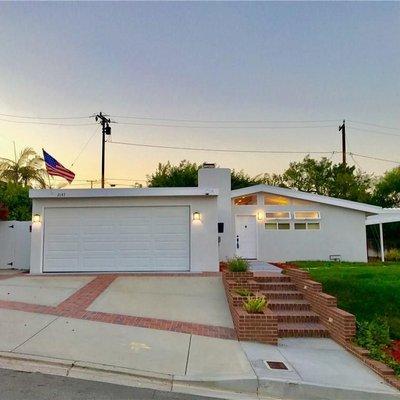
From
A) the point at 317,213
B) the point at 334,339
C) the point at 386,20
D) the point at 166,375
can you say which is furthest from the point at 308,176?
the point at 166,375

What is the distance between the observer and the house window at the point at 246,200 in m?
16.8

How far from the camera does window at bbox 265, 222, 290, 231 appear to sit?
54.5ft

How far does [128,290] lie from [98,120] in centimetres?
1835

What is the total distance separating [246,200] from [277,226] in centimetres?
186

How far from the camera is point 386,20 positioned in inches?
478

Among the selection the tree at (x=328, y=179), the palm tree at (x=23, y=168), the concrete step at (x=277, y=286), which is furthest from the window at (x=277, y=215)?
the palm tree at (x=23, y=168)

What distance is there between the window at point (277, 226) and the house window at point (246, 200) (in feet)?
4.03

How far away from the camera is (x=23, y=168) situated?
23.4 meters

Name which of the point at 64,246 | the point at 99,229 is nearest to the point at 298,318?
the point at 99,229

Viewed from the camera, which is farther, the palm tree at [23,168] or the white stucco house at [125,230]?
the palm tree at [23,168]

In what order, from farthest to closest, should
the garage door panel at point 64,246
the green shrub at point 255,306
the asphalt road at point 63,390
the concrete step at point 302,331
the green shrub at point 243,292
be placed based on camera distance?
1. the garage door panel at point 64,246
2. the green shrub at point 243,292
3. the concrete step at point 302,331
4. the green shrub at point 255,306
5. the asphalt road at point 63,390

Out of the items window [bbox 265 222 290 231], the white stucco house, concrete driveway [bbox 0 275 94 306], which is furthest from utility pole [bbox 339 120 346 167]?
concrete driveway [bbox 0 275 94 306]

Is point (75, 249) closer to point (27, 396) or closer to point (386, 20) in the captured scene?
point (27, 396)

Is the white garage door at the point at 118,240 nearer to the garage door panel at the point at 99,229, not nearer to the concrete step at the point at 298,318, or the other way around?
the garage door panel at the point at 99,229
